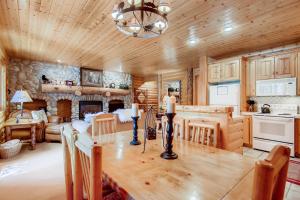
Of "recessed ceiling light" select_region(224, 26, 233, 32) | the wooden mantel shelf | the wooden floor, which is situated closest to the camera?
the wooden floor

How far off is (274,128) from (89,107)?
21.3ft

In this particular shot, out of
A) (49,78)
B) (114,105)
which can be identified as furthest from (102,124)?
(114,105)

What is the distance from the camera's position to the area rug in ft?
8.16

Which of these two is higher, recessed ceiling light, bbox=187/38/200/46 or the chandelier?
recessed ceiling light, bbox=187/38/200/46

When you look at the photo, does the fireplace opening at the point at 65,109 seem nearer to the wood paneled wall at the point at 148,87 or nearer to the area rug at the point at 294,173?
the wood paneled wall at the point at 148,87

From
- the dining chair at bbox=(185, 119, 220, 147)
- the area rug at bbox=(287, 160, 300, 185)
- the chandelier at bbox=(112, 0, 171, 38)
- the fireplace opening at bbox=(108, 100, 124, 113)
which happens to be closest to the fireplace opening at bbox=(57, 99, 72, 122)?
the fireplace opening at bbox=(108, 100, 124, 113)

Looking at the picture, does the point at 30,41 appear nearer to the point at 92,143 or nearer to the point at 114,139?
the point at 114,139

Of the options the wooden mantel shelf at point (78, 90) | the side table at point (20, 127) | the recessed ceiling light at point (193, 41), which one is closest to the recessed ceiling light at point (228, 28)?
the recessed ceiling light at point (193, 41)

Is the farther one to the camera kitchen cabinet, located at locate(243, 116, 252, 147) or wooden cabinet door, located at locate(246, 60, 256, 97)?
wooden cabinet door, located at locate(246, 60, 256, 97)

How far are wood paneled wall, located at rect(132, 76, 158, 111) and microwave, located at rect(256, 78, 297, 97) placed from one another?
5.32 m

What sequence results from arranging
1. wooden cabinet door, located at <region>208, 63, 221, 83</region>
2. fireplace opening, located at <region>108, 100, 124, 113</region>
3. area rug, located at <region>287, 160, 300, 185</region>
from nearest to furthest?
area rug, located at <region>287, 160, 300, 185</region>
wooden cabinet door, located at <region>208, 63, 221, 83</region>
fireplace opening, located at <region>108, 100, 124, 113</region>

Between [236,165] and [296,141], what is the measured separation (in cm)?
339

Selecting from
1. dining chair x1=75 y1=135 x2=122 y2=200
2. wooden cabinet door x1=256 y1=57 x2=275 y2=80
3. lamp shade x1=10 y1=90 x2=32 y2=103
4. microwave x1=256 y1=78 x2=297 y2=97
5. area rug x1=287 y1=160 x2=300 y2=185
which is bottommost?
area rug x1=287 y1=160 x2=300 y2=185

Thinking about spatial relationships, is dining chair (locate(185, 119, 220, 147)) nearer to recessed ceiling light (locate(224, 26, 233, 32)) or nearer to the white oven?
recessed ceiling light (locate(224, 26, 233, 32))
